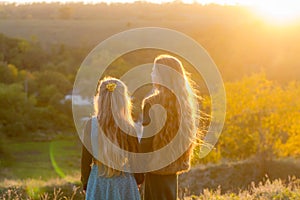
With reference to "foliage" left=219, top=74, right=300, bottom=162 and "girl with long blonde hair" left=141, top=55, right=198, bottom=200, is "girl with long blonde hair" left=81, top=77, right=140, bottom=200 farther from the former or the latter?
"foliage" left=219, top=74, right=300, bottom=162

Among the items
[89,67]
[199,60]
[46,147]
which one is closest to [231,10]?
[199,60]

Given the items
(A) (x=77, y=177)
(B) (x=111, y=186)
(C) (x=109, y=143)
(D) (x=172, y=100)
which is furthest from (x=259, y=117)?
(C) (x=109, y=143)

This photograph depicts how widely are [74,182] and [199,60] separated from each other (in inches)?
2254

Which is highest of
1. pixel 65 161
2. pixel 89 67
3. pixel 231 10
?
pixel 231 10

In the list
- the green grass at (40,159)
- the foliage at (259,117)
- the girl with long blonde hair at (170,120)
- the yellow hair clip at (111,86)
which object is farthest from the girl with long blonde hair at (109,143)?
the green grass at (40,159)

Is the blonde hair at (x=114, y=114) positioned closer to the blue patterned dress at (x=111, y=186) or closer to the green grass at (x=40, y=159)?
the blue patterned dress at (x=111, y=186)

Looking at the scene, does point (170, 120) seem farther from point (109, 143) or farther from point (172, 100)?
point (109, 143)

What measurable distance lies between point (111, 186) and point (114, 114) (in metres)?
0.68

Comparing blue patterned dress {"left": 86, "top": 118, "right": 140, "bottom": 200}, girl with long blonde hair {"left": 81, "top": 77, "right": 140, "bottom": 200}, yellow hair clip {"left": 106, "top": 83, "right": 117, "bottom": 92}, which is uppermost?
yellow hair clip {"left": 106, "top": 83, "right": 117, "bottom": 92}

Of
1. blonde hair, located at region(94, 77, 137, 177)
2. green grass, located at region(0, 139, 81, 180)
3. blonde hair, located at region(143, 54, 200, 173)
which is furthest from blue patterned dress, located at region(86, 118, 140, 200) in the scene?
green grass, located at region(0, 139, 81, 180)

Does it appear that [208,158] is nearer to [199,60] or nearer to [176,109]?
[176,109]

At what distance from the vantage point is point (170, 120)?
473 centimetres

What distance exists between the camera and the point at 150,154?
469 cm

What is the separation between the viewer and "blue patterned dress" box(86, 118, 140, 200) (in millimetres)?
4656
